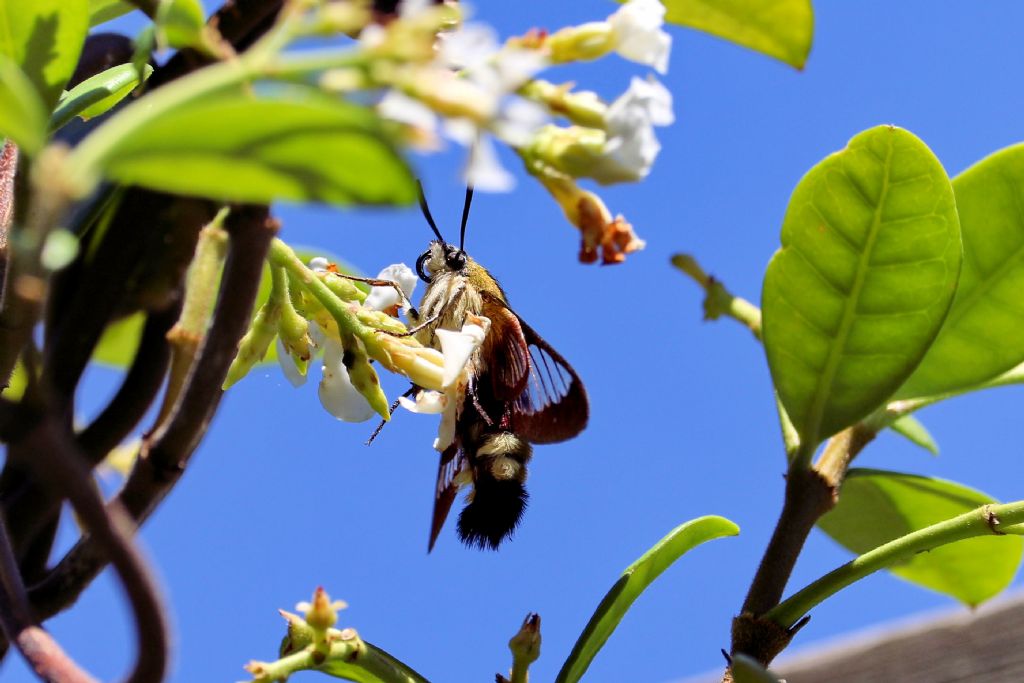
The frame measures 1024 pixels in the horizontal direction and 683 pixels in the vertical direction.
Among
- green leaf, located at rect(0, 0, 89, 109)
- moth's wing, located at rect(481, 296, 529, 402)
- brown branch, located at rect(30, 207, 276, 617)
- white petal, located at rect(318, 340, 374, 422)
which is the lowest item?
brown branch, located at rect(30, 207, 276, 617)

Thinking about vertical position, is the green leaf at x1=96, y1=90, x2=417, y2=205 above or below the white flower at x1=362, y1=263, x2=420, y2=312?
below

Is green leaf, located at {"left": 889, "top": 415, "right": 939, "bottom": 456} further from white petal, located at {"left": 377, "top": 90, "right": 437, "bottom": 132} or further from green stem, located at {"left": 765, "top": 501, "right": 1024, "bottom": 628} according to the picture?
white petal, located at {"left": 377, "top": 90, "right": 437, "bottom": 132}

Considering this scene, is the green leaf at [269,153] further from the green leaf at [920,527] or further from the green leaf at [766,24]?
the green leaf at [920,527]

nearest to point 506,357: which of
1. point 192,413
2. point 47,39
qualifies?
point 47,39

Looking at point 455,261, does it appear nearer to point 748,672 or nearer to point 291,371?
point 291,371

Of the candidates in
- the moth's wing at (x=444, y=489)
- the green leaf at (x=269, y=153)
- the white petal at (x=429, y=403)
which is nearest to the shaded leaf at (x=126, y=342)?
the moth's wing at (x=444, y=489)

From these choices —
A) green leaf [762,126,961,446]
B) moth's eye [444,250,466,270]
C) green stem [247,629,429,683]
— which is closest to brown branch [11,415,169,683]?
green stem [247,629,429,683]
